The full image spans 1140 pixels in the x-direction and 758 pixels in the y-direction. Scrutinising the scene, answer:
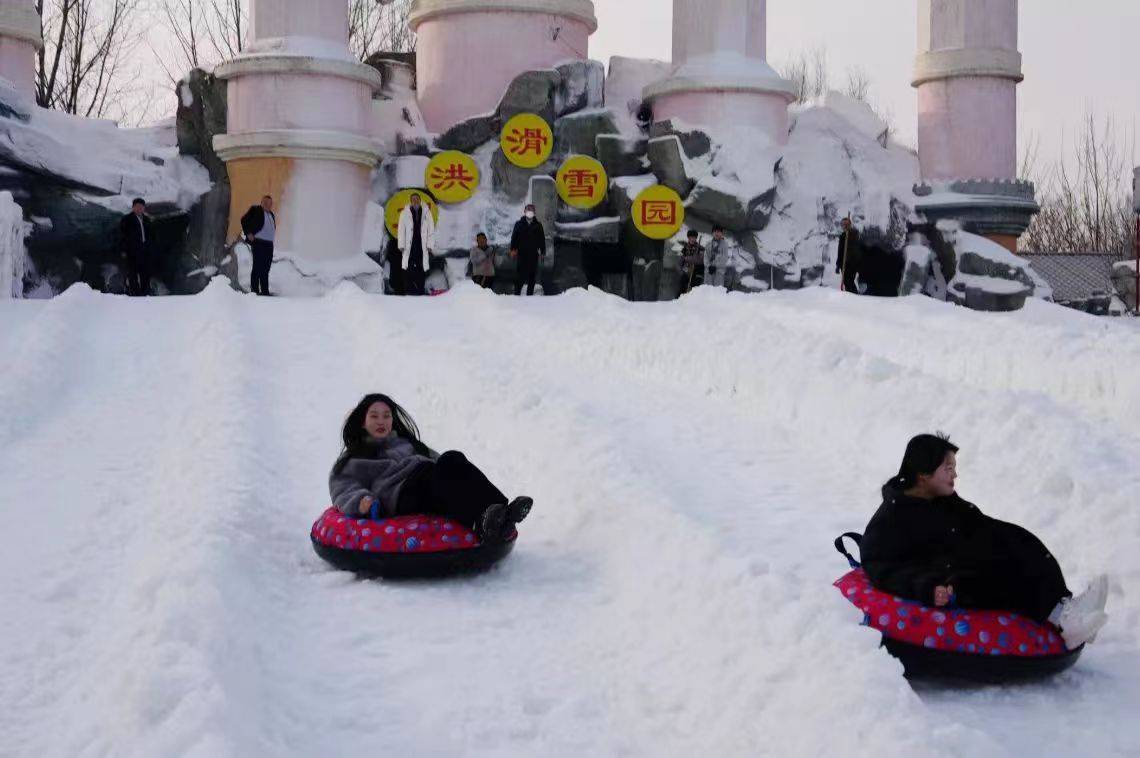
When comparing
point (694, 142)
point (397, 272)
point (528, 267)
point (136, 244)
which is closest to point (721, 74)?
point (694, 142)

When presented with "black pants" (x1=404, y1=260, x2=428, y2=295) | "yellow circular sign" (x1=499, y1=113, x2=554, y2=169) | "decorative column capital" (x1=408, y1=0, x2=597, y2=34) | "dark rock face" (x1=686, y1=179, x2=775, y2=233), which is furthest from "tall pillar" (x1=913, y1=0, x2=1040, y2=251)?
"black pants" (x1=404, y1=260, x2=428, y2=295)

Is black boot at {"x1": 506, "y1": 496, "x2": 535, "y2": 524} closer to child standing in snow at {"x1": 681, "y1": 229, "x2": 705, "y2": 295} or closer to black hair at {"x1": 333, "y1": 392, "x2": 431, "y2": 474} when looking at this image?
black hair at {"x1": 333, "y1": 392, "x2": 431, "y2": 474}

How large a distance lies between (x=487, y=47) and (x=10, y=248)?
7648 millimetres

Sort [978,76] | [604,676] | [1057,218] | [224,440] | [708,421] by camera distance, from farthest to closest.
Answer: [1057,218] < [978,76] < [708,421] < [224,440] < [604,676]

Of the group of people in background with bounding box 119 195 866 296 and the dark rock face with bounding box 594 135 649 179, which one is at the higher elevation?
the dark rock face with bounding box 594 135 649 179

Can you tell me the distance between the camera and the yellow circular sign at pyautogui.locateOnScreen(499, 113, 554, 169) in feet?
70.0

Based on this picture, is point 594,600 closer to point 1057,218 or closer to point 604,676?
point 604,676

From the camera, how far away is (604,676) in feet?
16.8

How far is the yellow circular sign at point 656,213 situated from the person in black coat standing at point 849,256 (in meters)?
2.24

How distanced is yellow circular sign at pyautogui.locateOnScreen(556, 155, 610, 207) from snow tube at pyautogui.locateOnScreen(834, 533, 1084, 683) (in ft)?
54.7

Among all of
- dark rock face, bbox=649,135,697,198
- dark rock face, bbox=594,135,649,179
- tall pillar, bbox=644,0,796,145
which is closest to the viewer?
dark rock face, bbox=649,135,697,198

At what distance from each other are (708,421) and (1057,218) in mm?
41932

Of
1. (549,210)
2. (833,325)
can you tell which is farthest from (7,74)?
(833,325)

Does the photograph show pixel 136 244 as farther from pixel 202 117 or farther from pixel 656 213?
pixel 656 213
